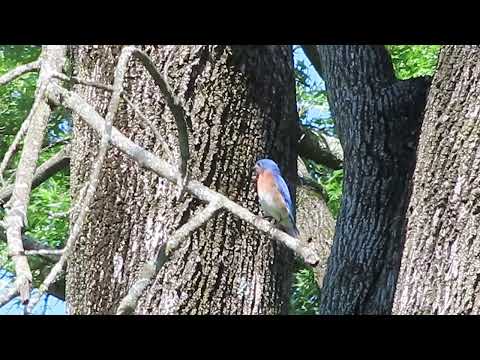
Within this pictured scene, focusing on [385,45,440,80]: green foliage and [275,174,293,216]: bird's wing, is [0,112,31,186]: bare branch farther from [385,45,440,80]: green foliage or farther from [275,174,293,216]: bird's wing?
[385,45,440,80]: green foliage

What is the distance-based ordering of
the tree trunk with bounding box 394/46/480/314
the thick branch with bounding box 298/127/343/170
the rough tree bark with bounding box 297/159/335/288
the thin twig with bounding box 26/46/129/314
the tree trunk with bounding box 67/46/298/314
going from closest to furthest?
the thin twig with bounding box 26/46/129/314
the tree trunk with bounding box 394/46/480/314
the tree trunk with bounding box 67/46/298/314
the rough tree bark with bounding box 297/159/335/288
the thick branch with bounding box 298/127/343/170

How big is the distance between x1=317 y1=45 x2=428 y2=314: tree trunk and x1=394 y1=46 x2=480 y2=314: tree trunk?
1.29ft

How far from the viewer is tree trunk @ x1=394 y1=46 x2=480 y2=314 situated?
2795 millimetres

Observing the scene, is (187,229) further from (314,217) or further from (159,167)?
(314,217)

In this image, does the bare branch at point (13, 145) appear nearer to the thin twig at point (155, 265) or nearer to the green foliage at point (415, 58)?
the thin twig at point (155, 265)

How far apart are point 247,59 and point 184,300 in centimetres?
90

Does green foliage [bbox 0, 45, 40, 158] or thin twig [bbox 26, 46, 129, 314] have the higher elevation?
green foliage [bbox 0, 45, 40, 158]

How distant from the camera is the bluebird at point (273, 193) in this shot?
3.10m

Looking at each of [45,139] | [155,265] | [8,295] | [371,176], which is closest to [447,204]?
[371,176]

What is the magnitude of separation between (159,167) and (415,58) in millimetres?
4422

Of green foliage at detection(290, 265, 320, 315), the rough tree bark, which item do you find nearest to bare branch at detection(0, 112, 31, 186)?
the rough tree bark

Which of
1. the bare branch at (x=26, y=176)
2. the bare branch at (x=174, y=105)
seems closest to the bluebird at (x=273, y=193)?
the bare branch at (x=174, y=105)

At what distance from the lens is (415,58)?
639 cm
